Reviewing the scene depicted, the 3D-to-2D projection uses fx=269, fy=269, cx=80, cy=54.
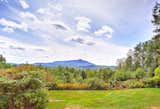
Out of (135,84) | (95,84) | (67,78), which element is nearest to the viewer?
(95,84)

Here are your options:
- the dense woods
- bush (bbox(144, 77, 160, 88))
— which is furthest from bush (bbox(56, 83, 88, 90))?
bush (bbox(144, 77, 160, 88))

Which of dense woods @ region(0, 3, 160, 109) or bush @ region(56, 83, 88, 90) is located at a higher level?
dense woods @ region(0, 3, 160, 109)

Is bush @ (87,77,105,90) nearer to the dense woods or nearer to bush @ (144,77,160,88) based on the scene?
the dense woods

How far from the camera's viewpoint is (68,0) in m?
20.3

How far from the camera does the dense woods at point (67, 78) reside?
1062cm

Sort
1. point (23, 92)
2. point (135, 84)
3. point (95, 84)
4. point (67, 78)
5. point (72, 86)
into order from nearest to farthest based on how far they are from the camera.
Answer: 1. point (23, 92)
2. point (95, 84)
3. point (72, 86)
4. point (135, 84)
5. point (67, 78)

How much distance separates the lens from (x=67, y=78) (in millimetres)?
34094

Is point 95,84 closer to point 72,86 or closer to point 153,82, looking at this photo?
point 72,86

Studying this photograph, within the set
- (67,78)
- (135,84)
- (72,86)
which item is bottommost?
(72,86)

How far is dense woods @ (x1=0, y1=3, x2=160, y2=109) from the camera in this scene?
10.6 m

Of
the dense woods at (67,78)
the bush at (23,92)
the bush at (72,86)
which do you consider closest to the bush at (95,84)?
the dense woods at (67,78)

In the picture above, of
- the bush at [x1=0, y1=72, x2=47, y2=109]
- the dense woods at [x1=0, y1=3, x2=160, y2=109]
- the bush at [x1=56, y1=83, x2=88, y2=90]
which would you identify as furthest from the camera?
the bush at [x1=56, y1=83, x2=88, y2=90]

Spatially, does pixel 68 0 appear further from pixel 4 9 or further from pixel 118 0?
pixel 4 9

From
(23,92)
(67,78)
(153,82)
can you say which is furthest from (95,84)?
(23,92)
